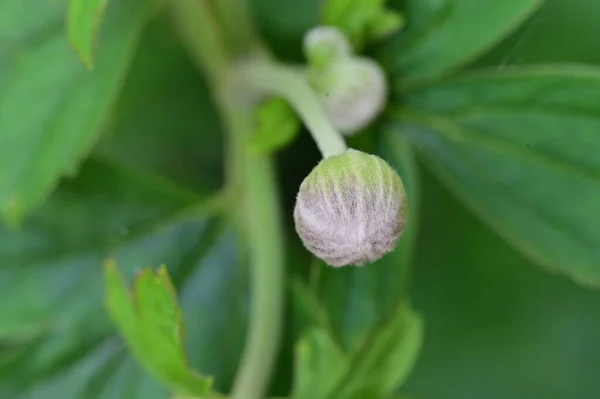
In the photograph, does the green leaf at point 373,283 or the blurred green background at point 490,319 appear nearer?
the green leaf at point 373,283

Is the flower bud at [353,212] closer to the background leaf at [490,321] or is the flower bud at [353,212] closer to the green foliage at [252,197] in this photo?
the green foliage at [252,197]

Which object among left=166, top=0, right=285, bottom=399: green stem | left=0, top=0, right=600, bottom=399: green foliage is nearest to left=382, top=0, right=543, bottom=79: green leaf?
left=0, top=0, right=600, bottom=399: green foliage

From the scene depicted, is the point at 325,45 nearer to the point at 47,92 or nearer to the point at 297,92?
the point at 297,92

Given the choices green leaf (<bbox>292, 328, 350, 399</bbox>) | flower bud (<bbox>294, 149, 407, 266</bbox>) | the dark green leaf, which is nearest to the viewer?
flower bud (<bbox>294, 149, 407, 266</bbox>)

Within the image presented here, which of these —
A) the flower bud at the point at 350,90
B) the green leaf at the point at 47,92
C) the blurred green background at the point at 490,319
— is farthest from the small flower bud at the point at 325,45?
the blurred green background at the point at 490,319

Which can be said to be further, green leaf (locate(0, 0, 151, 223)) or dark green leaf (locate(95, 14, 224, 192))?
dark green leaf (locate(95, 14, 224, 192))

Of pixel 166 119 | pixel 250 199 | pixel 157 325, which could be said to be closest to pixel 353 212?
pixel 157 325

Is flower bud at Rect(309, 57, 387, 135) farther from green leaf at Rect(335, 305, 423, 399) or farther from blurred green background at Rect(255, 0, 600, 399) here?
blurred green background at Rect(255, 0, 600, 399)
